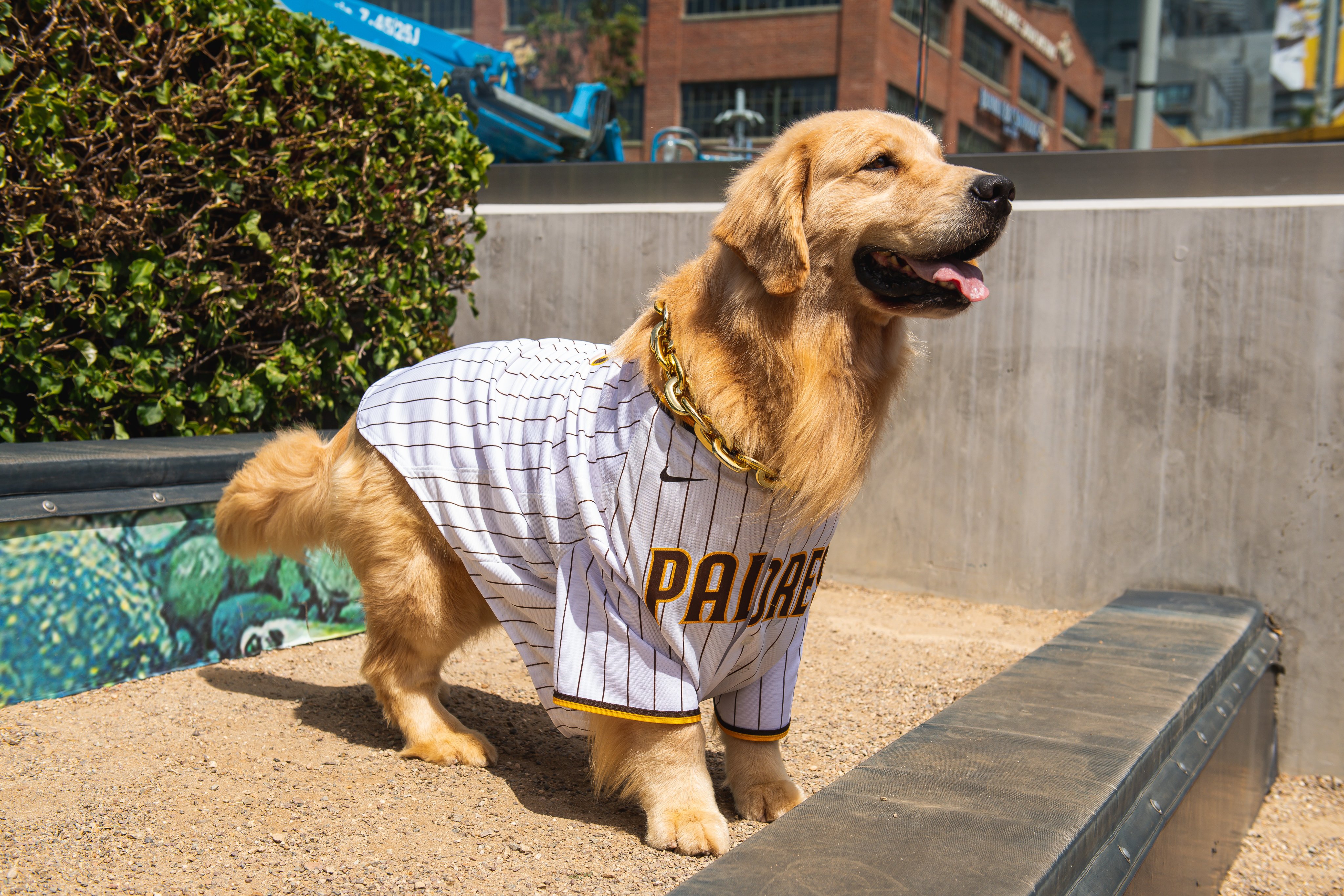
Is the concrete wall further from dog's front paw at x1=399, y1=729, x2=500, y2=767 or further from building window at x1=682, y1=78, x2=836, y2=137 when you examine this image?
building window at x1=682, y1=78, x2=836, y2=137

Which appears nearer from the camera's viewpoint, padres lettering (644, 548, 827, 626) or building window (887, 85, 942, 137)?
padres lettering (644, 548, 827, 626)

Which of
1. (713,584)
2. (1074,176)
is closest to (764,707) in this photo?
(713,584)

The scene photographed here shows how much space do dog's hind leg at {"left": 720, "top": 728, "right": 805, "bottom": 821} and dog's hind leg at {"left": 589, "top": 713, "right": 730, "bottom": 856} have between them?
0.15 metres

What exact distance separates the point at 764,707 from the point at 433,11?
9.26 meters

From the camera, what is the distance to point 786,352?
2.60 m

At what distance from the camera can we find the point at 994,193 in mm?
2541

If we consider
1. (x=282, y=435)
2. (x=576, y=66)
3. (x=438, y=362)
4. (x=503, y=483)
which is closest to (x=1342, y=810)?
(x=503, y=483)

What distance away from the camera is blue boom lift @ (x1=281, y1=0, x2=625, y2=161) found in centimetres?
864

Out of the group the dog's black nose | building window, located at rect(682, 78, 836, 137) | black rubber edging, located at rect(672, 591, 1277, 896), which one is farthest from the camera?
building window, located at rect(682, 78, 836, 137)

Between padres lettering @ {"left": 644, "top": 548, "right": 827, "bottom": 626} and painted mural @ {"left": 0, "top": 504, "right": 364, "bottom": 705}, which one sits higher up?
padres lettering @ {"left": 644, "top": 548, "right": 827, "bottom": 626}

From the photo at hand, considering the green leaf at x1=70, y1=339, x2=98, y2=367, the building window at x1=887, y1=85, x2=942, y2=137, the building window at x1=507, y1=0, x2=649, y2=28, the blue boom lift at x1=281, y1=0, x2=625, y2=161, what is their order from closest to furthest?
the green leaf at x1=70, y1=339, x2=98, y2=367 → the building window at x1=887, y1=85, x2=942, y2=137 → the blue boom lift at x1=281, y1=0, x2=625, y2=161 → the building window at x1=507, y1=0, x2=649, y2=28

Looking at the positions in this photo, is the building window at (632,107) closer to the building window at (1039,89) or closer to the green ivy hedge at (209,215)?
the building window at (1039,89)

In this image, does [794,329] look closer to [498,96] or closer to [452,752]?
[452,752]

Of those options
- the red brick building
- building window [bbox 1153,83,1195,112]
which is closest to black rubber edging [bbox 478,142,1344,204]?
the red brick building
